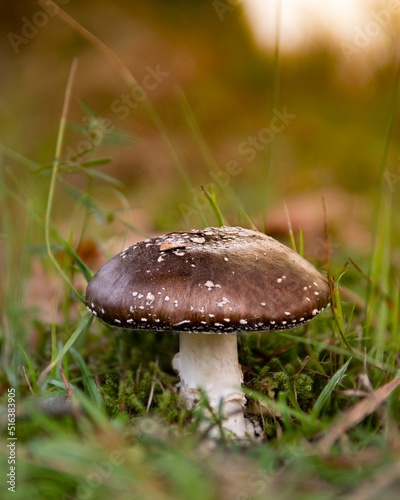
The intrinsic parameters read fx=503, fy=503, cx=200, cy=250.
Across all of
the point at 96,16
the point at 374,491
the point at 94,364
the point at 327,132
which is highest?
the point at 96,16

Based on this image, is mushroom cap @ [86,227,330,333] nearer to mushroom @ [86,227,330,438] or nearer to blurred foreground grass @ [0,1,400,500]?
mushroom @ [86,227,330,438]

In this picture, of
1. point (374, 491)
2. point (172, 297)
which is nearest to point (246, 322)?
point (172, 297)

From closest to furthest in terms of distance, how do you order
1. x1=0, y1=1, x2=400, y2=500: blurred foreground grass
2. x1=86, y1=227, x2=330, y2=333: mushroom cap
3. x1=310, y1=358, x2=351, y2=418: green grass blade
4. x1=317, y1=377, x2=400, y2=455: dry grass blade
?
x1=0, y1=1, x2=400, y2=500: blurred foreground grass → x1=317, y1=377, x2=400, y2=455: dry grass blade → x1=86, y1=227, x2=330, y2=333: mushroom cap → x1=310, y1=358, x2=351, y2=418: green grass blade

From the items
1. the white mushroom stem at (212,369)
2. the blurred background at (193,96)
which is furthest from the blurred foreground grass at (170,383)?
the blurred background at (193,96)

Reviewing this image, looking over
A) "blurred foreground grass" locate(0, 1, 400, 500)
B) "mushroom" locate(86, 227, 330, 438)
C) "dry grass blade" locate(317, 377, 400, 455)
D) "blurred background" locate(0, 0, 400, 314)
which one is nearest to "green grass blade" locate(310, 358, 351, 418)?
"blurred foreground grass" locate(0, 1, 400, 500)

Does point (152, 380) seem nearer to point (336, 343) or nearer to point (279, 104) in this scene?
point (336, 343)

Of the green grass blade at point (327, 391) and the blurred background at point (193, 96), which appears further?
the blurred background at point (193, 96)

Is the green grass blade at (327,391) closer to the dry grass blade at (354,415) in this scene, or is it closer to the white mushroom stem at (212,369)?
the dry grass blade at (354,415)
